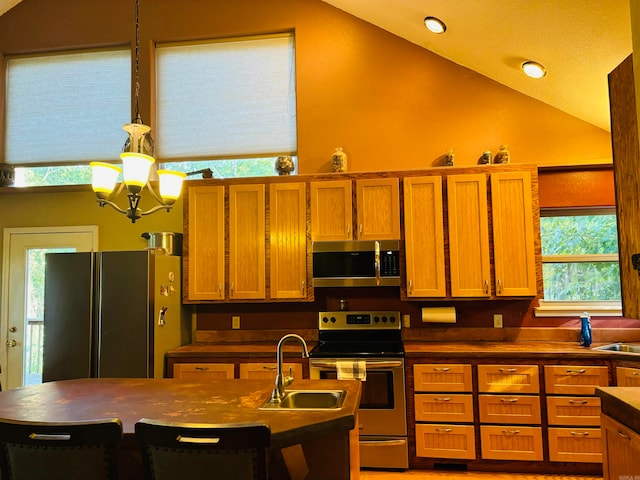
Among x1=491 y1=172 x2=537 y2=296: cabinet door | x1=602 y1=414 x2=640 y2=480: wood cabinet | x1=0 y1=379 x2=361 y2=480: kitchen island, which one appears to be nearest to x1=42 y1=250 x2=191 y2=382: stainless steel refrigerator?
x1=0 y1=379 x2=361 y2=480: kitchen island

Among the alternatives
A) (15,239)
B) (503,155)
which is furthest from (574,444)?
(15,239)

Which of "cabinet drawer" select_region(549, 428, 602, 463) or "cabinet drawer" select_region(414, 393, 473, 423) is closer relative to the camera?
"cabinet drawer" select_region(549, 428, 602, 463)

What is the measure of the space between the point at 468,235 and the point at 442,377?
3.72ft

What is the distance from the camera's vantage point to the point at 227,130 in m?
A: 4.26

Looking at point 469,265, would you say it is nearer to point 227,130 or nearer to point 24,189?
point 227,130

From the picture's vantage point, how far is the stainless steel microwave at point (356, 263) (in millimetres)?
3527

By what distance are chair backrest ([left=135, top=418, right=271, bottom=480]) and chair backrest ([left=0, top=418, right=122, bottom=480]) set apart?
14 cm

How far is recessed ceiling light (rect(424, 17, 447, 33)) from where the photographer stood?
11.5ft

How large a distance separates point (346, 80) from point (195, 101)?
1.51 meters

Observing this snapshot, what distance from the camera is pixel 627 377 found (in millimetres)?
2932

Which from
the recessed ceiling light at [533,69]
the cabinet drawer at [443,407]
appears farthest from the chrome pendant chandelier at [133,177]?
the recessed ceiling light at [533,69]

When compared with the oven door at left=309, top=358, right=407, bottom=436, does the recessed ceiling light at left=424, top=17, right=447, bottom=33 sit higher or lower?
higher

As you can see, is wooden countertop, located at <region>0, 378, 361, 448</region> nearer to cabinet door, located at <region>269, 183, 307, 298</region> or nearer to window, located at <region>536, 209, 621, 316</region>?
cabinet door, located at <region>269, 183, 307, 298</region>

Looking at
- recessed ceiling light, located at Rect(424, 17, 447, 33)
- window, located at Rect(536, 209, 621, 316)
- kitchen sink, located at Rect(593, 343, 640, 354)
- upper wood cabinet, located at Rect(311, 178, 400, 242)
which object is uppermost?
recessed ceiling light, located at Rect(424, 17, 447, 33)
